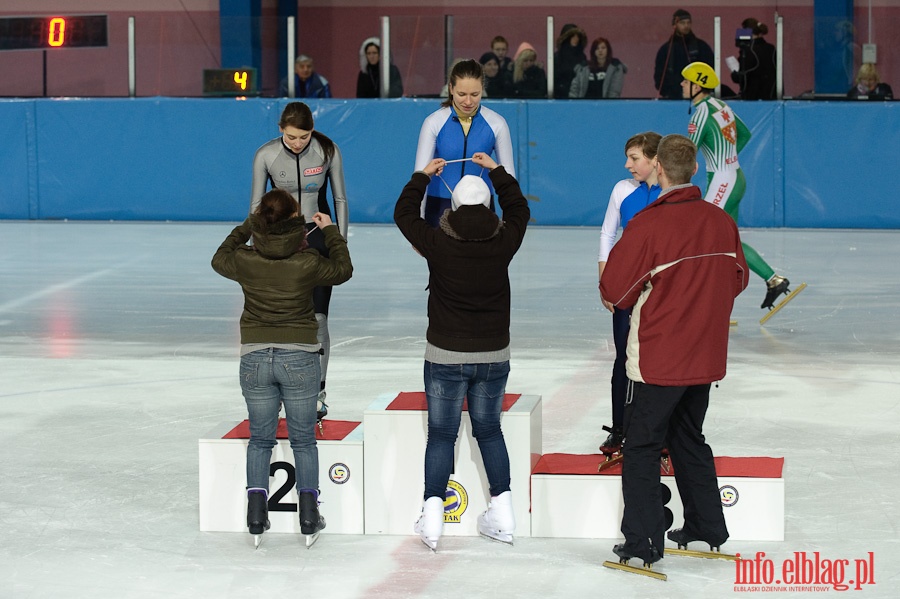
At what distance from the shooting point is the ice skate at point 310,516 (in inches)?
198

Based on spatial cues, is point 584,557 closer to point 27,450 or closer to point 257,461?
point 257,461

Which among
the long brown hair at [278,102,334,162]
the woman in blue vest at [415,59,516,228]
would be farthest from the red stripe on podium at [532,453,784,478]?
the long brown hair at [278,102,334,162]

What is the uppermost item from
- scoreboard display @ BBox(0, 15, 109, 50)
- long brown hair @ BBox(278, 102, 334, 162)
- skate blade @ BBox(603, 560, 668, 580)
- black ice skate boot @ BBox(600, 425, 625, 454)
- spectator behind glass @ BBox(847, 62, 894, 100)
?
scoreboard display @ BBox(0, 15, 109, 50)

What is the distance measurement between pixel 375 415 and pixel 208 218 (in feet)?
44.2

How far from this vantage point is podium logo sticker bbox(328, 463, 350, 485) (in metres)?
5.26

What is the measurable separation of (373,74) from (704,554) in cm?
1354

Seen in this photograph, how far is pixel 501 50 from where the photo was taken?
17.0m

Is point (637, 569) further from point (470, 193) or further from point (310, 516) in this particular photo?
point (470, 193)

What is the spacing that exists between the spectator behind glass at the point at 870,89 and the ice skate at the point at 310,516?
13.4 metres

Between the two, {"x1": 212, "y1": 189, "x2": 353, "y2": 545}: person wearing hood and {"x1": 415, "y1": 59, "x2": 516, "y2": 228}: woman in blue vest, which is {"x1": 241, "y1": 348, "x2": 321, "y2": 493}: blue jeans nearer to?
{"x1": 212, "y1": 189, "x2": 353, "y2": 545}: person wearing hood

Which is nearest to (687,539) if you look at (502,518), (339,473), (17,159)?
(502,518)

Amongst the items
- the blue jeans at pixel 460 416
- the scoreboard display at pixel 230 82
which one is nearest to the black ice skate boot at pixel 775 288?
the blue jeans at pixel 460 416

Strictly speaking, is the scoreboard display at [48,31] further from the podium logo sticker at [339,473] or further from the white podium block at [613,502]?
the white podium block at [613,502]

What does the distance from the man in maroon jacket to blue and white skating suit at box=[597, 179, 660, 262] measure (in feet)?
4.30
